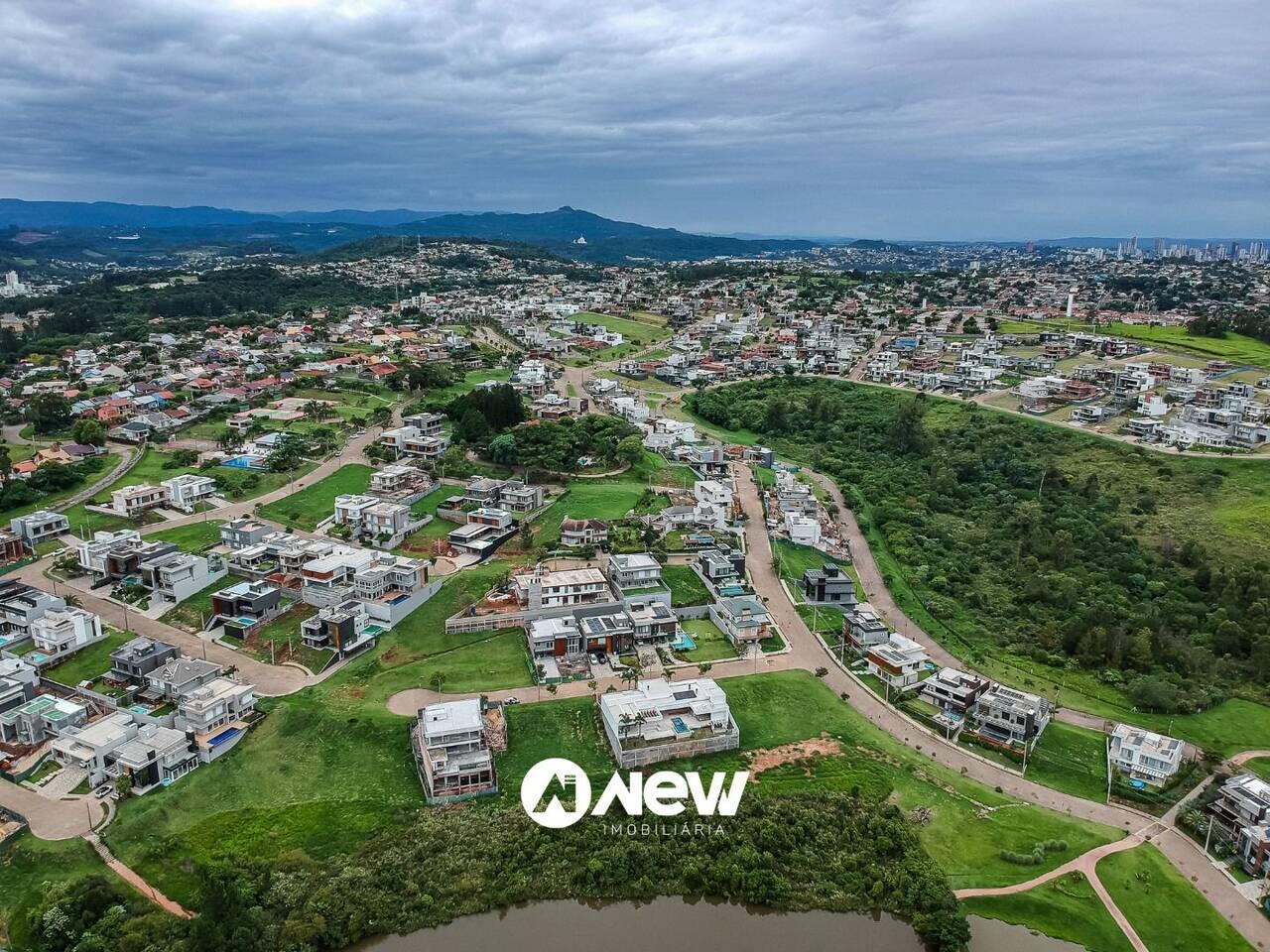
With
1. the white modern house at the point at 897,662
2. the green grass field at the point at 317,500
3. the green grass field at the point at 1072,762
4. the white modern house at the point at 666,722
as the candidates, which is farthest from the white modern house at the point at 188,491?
the green grass field at the point at 1072,762

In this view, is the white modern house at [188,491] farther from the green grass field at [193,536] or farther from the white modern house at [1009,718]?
the white modern house at [1009,718]

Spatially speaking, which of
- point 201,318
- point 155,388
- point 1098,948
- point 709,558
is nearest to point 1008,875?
point 1098,948

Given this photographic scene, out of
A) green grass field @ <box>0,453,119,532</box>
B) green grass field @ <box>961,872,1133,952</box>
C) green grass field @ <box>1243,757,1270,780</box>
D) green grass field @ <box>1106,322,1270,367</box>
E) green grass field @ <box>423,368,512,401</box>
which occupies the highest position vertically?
green grass field @ <box>1106,322,1270,367</box>

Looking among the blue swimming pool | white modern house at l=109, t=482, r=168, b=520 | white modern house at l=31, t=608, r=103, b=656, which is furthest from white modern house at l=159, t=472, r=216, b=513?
white modern house at l=31, t=608, r=103, b=656

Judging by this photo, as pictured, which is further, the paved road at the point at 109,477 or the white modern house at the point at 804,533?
the paved road at the point at 109,477

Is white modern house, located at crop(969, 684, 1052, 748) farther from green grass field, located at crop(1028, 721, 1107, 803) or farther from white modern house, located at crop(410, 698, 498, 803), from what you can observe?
white modern house, located at crop(410, 698, 498, 803)

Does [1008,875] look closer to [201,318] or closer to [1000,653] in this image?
[1000,653]

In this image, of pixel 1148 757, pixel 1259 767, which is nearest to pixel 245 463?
pixel 1148 757

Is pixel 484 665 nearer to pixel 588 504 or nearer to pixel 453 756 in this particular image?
pixel 453 756
